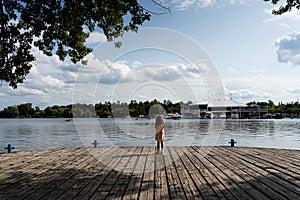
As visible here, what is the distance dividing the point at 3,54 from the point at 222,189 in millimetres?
8360

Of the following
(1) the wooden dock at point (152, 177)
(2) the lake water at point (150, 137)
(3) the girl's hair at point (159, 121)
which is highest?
(3) the girl's hair at point (159, 121)

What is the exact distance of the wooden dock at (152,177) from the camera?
6570 millimetres

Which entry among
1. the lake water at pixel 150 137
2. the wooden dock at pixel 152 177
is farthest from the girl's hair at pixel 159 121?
the lake water at pixel 150 137

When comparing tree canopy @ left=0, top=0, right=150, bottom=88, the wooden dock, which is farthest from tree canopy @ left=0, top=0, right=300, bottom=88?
the wooden dock

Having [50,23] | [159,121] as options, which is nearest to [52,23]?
[50,23]

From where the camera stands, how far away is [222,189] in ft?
22.7

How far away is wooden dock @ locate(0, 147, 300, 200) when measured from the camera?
6.57 m

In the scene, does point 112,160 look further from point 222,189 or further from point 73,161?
point 222,189

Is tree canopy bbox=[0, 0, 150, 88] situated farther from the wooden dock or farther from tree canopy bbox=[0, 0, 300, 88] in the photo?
the wooden dock

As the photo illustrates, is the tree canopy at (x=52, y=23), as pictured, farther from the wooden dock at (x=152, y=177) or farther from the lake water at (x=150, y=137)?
the lake water at (x=150, y=137)

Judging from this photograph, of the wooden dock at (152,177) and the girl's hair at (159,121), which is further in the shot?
the girl's hair at (159,121)

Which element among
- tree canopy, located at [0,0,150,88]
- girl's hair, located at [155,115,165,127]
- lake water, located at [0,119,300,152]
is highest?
tree canopy, located at [0,0,150,88]

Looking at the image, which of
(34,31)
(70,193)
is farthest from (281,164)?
(34,31)

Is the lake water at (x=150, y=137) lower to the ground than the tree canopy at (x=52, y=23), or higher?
lower
